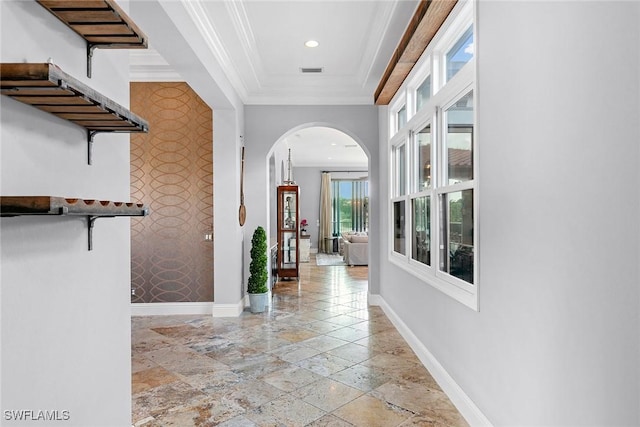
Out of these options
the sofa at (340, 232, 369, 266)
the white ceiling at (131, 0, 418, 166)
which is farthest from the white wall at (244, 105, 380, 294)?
the sofa at (340, 232, 369, 266)

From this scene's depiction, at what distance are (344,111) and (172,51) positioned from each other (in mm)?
2826

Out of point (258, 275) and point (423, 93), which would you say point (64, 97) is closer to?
point (423, 93)

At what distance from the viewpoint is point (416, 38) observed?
10.2 ft

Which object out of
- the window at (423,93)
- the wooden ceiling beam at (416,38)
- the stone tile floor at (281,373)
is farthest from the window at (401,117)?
the stone tile floor at (281,373)

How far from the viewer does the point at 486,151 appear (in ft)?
7.13

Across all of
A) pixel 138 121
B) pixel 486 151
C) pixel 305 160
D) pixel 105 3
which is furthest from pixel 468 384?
pixel 305 160

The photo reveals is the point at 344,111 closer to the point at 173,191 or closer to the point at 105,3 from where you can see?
the point at 173,191

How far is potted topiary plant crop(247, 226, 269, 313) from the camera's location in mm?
5133

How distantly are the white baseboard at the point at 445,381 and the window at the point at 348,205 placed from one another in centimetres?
898

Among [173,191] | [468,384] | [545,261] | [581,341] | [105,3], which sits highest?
[105,3]

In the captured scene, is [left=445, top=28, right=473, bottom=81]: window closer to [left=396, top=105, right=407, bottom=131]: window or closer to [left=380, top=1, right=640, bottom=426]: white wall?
[left=380, top=1, right=640, bottom=426]: white wall

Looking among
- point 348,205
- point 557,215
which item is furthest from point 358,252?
point 557,215

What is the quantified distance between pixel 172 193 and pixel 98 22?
384cm

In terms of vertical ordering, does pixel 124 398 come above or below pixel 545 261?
below
